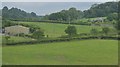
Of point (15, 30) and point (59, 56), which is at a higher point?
point (15, 30)

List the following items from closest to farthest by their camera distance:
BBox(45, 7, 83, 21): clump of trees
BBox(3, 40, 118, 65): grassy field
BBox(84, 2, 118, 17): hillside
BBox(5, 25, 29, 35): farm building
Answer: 1. BBox(3, 40, 118, 65): grassy field
2. BBox(5, 25, 29, 35): farm building
3. BBox(45, 7, 83, 21): clump of trees
4. BBox(84, 2, 118, 17): hillside

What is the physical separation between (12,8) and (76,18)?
42.8 ft

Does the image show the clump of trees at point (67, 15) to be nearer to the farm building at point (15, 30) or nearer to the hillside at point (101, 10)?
the hillside at point (101, 10)

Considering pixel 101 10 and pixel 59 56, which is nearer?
pixel 59 56

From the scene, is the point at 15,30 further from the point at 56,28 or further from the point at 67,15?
the point at 67,15

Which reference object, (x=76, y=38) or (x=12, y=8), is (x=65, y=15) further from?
(x=76, y=38)

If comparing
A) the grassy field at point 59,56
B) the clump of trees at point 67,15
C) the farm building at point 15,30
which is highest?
the clump of trees at point 67,15

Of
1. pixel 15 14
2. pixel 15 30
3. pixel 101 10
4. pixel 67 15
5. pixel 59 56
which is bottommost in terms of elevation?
pixel 59 56

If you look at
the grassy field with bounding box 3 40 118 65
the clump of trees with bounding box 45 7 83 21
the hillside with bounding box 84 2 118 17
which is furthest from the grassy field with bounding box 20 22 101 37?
the grassy field with bounding box 3 40 118 65

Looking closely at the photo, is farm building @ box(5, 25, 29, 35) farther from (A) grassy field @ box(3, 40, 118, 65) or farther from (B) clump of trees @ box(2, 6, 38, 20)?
(A) grassy field @ box(3, 40, 118, 65)

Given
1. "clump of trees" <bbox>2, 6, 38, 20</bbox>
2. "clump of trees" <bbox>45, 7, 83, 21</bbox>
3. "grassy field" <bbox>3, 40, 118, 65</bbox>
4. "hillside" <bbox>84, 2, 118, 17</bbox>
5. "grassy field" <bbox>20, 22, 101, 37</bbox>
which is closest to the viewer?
"grassy field" <bbox>3, 40, 118, 65</bbox>

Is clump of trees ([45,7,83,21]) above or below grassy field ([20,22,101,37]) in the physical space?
above

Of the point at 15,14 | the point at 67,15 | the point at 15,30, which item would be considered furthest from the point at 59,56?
the point at 67,15

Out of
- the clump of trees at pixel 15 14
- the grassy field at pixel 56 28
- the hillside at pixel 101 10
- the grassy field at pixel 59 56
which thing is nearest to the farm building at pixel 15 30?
the grassy field at pixel 56 28
